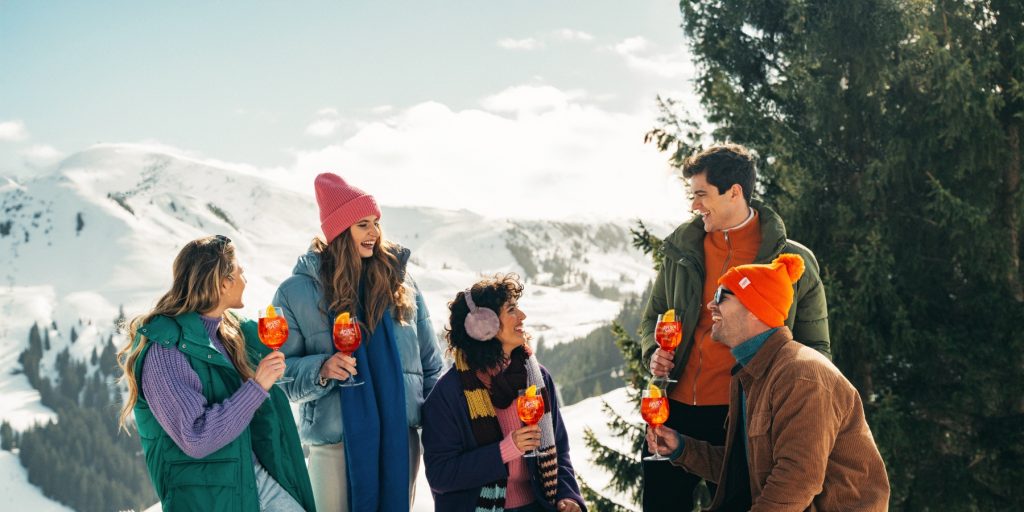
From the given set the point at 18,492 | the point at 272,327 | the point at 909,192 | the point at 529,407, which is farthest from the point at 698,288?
the point at 18,492

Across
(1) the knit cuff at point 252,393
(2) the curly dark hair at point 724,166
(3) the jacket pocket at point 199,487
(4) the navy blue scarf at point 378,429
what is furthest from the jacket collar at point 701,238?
(3) the jacket pocket at point 199,487

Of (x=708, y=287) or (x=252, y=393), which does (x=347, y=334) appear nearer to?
(x=252, y=393)

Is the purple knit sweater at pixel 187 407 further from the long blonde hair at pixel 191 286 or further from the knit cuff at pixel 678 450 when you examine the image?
the knit cuff at pixel 678 450

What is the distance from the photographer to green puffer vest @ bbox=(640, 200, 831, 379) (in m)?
3.76

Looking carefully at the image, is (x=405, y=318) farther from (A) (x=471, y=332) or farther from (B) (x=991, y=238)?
(B) (x=991, y=238)

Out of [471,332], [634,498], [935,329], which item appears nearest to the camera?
[471,332]

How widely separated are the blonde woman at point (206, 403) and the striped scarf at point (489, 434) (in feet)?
2.62

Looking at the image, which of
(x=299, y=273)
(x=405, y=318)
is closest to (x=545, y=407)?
(x=405, y=318)

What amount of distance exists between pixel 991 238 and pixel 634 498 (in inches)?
220

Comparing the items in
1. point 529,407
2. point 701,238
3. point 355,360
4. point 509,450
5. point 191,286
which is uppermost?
point 191,286

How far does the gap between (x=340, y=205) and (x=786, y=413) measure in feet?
7.41

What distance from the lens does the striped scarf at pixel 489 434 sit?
367cm

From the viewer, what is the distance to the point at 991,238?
9188 mm

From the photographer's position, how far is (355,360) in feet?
11.9
